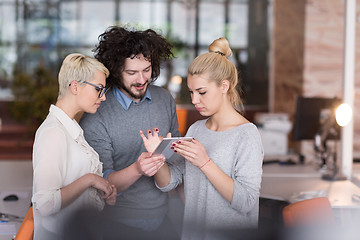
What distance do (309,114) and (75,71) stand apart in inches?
107

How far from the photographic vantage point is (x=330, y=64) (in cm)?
583

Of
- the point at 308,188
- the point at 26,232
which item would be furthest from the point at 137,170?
the point at 308,188

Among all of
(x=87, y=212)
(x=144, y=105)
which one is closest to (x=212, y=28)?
(x=144, y=105)

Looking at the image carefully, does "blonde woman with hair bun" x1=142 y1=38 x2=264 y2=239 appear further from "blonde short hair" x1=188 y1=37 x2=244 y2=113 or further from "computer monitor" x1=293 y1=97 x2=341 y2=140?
"computer monitor" x1=293 y1=97 x2=341 y2=140

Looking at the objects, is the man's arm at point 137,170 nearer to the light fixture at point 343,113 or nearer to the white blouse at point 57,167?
the white blouse at point 57,167

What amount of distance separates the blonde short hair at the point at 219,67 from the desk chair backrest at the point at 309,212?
548 mm

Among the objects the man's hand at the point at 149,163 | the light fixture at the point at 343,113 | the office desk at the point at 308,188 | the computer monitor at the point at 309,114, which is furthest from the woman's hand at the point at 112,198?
the computer monitor at the point at 309,114

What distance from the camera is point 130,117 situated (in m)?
2.28

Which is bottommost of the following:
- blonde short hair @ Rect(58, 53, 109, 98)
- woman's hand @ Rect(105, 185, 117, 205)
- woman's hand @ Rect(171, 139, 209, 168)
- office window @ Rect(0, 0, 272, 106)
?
woman's hand @ Rect(105, 185, 117, 205)

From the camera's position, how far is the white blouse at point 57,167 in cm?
169

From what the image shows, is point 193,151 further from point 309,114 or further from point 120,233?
point 309,114

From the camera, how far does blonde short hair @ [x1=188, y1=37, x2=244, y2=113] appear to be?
6.42ft

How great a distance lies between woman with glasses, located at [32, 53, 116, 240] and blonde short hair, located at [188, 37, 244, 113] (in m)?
0.42

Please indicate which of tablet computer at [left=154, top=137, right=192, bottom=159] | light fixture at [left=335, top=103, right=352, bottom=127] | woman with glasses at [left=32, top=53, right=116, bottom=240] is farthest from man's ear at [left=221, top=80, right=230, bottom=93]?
light fixture at [left=335, top=103, right=352, bottom=127]
